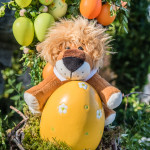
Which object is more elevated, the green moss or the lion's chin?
the lion's chin

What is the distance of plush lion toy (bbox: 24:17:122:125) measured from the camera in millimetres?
811

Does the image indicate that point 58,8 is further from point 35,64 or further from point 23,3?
point 35,64

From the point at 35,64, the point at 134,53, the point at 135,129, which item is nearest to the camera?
the point at 35,64

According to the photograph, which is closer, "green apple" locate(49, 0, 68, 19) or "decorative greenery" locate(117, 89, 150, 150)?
"green apple" locate(49, 0, 68, 19)

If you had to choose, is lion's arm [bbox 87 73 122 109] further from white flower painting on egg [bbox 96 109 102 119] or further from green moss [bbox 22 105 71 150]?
green moss [bbox 22 105 71 150]

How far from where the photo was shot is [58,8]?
940 mm

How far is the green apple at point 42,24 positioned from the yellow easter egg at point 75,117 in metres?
0.24

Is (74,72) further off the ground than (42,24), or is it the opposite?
(42,24)

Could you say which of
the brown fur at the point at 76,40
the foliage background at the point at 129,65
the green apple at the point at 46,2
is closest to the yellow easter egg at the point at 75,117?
the brown fur at the point at 76,40

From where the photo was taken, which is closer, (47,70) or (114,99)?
(114,99)

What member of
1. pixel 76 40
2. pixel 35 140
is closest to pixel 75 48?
pixel 76 40

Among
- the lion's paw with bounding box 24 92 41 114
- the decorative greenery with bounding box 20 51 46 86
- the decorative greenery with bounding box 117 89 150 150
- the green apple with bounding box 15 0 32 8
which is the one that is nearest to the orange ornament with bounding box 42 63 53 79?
the decorative greenery with bounding box 20 51 46 86

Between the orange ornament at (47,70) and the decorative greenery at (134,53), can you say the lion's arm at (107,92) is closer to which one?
the orange ornament at (47,70)

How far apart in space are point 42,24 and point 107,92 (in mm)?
369
